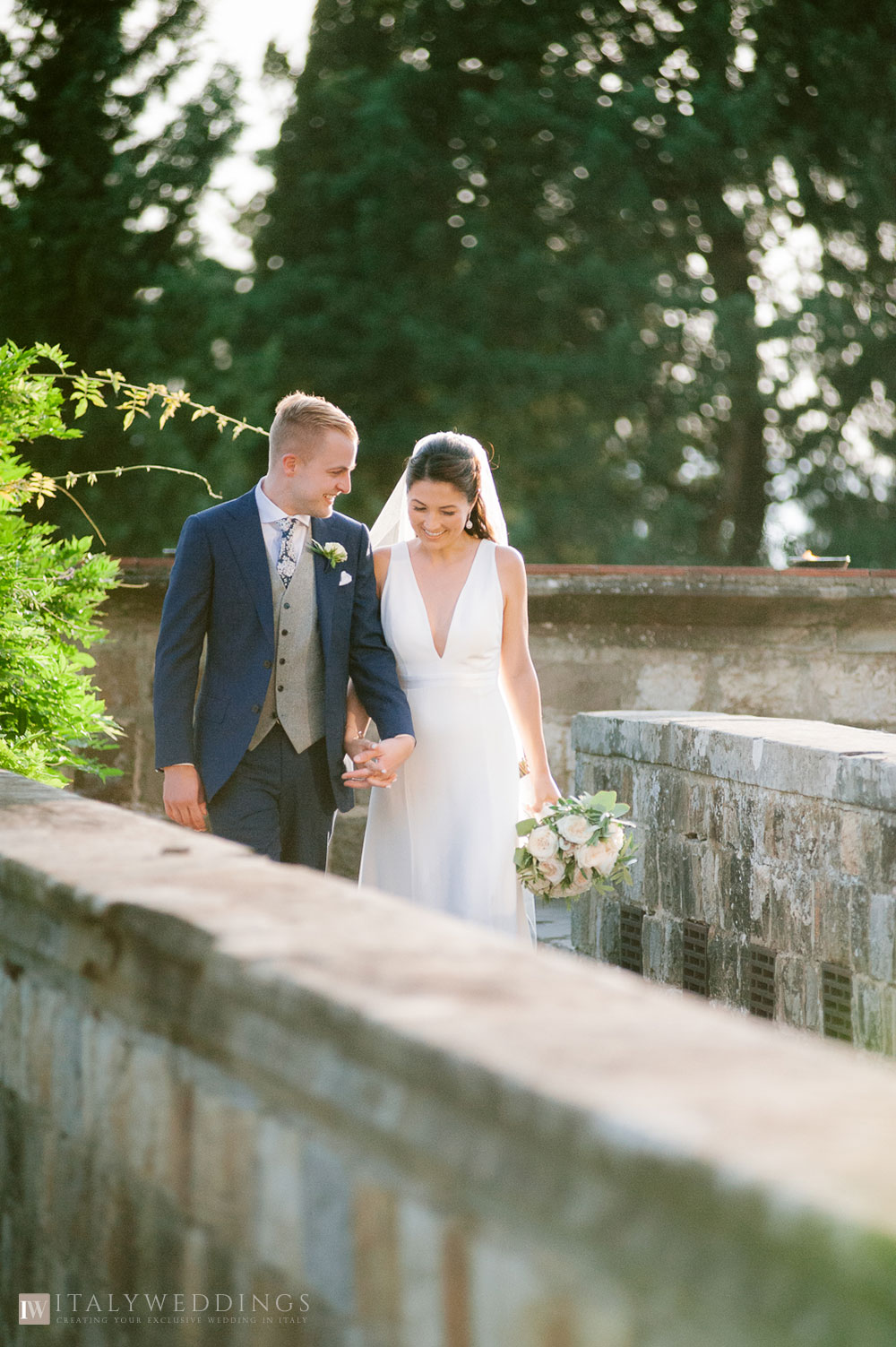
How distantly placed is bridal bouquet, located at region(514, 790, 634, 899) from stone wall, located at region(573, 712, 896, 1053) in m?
0.61

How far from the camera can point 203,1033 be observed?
1716mm

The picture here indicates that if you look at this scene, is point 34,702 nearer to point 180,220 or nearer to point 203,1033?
point 203,1033

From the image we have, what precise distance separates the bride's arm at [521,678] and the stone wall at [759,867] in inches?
25.9

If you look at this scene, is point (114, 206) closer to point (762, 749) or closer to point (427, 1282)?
point (762, 749)

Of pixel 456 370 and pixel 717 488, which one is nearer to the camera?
pixel 456 370

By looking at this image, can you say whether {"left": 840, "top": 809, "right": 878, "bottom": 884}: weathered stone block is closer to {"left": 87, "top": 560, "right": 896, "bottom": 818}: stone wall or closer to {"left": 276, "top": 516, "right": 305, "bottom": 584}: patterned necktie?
{"left": 276, "top": 516, "right": 305, "bottom": 584}: patterned necktie

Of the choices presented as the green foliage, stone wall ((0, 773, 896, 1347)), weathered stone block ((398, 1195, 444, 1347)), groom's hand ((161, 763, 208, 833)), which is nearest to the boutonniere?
groom's hand ((161, 763, 208, 833))

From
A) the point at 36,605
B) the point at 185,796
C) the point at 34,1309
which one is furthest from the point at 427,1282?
the point at 36,605

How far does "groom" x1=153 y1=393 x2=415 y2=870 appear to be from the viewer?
12.1ft

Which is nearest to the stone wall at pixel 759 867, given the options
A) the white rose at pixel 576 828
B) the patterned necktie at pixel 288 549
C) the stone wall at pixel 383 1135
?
the white rose at pixel 576 828

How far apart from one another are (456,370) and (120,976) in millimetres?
14093

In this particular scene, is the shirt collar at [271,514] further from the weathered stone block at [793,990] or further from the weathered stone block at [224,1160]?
the weathered stone block at [224,1160]

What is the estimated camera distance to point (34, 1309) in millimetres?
2170

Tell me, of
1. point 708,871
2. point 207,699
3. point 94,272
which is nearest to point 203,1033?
point 207,699
